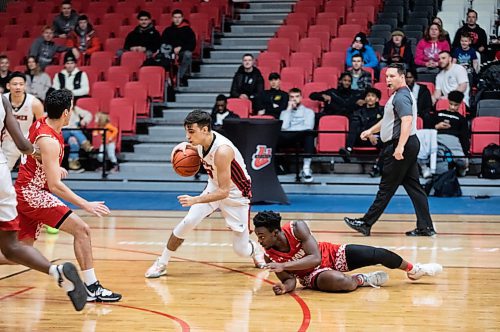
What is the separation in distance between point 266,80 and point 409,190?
603 centimetres

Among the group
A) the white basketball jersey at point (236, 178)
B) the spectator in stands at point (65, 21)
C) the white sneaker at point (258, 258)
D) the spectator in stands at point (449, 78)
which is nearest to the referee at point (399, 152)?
the white sneaker at point (258, 258)

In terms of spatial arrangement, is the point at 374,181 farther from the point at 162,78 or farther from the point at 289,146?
the point at 162,78

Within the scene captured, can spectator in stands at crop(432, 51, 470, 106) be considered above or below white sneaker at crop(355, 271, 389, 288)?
above

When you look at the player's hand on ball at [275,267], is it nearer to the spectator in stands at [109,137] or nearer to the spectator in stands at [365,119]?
the spectator in stands at [365,119]

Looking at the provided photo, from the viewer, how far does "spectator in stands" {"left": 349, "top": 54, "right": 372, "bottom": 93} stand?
13320 millimetres

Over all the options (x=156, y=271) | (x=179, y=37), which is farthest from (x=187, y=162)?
(x=179, y=37)

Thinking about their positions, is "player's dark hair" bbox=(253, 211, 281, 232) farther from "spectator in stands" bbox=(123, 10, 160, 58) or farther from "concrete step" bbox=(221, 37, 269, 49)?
"concrete step" bbox=(221, 37, 269, 49)

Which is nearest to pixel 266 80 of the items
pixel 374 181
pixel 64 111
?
pixel 374 181

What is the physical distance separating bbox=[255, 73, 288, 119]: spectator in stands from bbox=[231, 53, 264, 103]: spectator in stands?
27 centimetres

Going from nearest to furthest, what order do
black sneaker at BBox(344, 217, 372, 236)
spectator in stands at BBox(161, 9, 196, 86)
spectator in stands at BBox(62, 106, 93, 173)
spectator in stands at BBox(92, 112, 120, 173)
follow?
black sneaker at BBox(344, 217, 372, 236) < spectator in stands at BBox(92, 112, 120, 173) < spectator in stands at BBox(62, 106, 93, 173) < spectator in stands at BBox(161, 9, 196, 86)

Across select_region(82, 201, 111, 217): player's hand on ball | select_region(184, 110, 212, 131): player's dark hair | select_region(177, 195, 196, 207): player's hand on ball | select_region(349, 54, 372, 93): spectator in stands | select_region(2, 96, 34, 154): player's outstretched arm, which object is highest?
select_region(2, 96, 34, 154): player's outstretched arm

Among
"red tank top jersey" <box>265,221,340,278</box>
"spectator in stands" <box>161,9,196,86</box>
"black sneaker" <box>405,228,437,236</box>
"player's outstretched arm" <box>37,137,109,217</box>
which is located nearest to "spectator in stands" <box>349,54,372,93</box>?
"spectator in stands" <box>161,9,196,86</box>

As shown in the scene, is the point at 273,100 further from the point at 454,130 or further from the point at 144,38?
the point at 144,38

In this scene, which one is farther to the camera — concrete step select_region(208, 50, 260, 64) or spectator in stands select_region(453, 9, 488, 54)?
concrete step select_region(208, 50, 260, 64)
